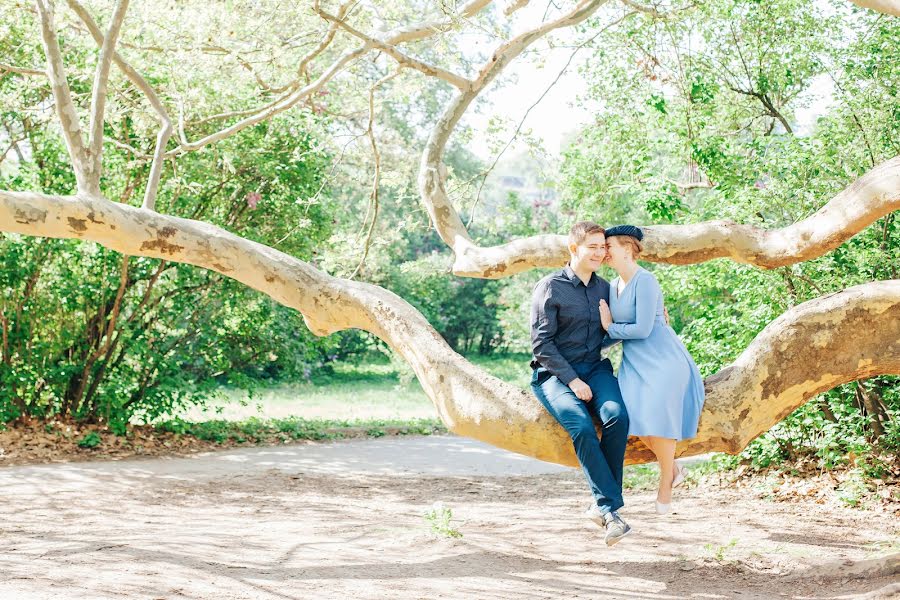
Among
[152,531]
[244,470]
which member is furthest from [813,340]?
[244,470]

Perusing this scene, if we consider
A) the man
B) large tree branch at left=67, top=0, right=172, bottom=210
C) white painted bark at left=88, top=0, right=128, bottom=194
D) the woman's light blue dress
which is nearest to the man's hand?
the man

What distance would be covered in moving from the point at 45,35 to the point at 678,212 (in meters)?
7.61

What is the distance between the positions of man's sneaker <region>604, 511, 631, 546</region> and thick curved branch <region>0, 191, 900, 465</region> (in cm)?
45

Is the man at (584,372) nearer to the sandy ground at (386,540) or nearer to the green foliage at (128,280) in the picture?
the sandy ground at (386,540)

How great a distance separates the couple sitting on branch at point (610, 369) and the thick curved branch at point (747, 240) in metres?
0.72

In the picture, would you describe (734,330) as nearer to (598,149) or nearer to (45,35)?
(598,149)

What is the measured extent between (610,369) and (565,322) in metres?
0.41

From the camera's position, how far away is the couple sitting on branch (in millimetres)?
5031

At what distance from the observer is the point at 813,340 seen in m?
5.23

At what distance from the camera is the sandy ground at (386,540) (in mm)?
5473

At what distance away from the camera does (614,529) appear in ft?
16.2

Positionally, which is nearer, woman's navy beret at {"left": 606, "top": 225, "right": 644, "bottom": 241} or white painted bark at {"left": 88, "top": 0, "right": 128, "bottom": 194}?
woman's navy beret at {"left": 606, "top": 225, "right": 644, "bottom": 241}

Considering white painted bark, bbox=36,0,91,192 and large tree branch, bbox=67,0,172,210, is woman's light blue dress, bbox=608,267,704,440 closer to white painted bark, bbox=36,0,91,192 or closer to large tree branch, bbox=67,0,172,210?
large tree branch, bbox=67,0,172,210

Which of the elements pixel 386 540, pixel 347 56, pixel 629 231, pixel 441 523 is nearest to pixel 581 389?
pixel 629 231
